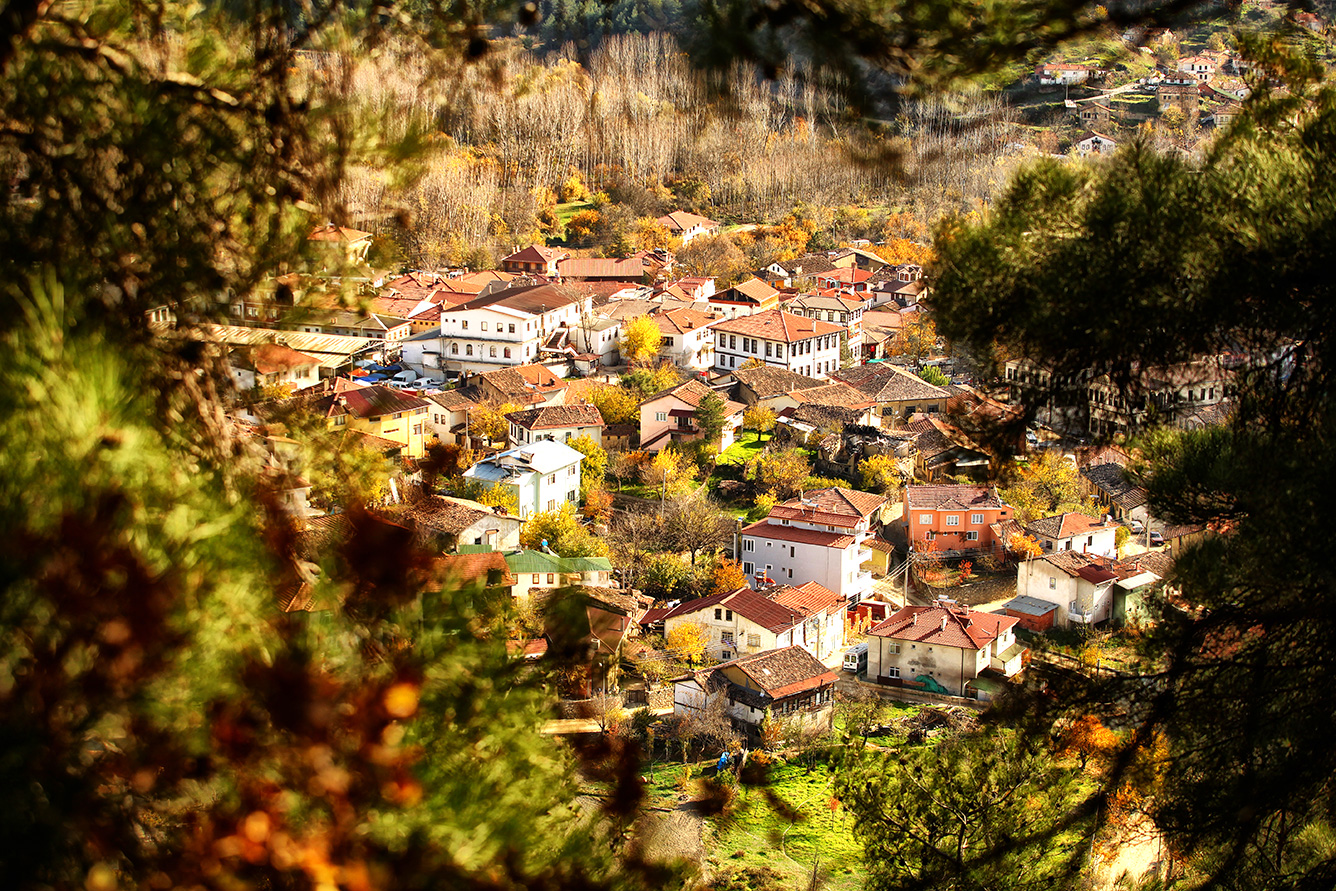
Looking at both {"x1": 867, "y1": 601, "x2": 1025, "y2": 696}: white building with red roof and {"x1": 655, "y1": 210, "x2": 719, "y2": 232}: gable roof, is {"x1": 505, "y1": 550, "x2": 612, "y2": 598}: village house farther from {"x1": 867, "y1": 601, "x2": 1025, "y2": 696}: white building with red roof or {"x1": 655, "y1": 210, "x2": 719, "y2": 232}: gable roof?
{"x1": 655, "y1": 210, "x2": 719, "y2": 232}: gable roof

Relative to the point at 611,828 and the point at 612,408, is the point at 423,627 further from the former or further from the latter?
the point at 612,408

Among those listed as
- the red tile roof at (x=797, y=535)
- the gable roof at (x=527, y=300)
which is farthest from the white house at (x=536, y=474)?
the gable roof at (x=527, y=300)

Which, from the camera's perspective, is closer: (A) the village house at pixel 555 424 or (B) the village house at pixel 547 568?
(B) the village house at pixel 547 568

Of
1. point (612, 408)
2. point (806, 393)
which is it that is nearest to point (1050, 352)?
point (612, 408)

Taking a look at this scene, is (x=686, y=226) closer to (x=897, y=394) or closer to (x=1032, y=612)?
(x=897, y=394)

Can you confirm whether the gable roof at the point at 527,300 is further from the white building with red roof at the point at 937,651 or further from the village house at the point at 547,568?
the white building with red roof at the point at 937,651
